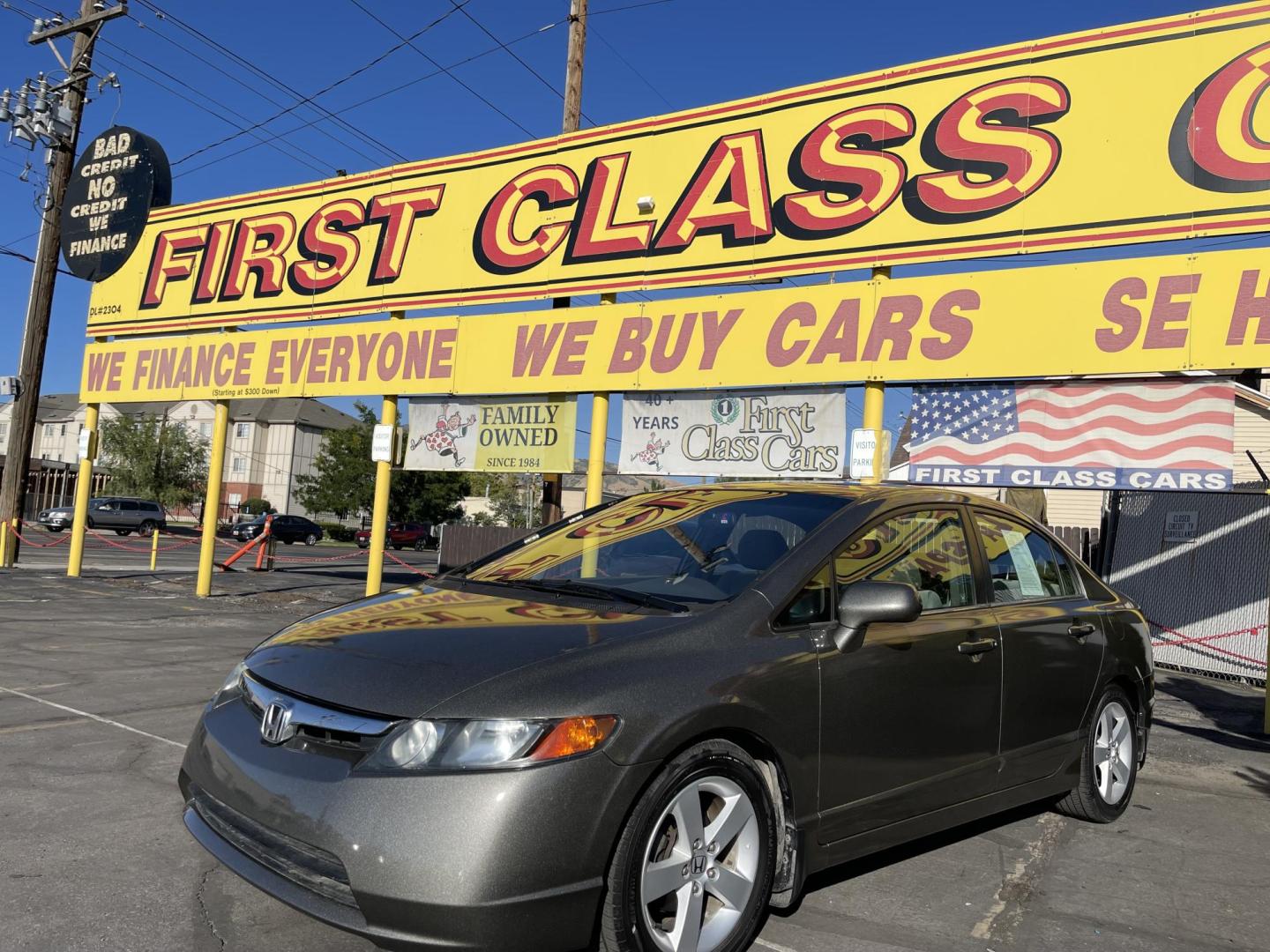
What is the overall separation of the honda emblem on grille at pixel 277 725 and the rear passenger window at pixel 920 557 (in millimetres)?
1975

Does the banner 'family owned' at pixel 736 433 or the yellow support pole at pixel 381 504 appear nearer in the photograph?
the banner 'family owned' at pixel 736 433

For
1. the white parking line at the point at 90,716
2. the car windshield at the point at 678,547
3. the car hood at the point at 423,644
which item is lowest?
the white parking line at the point at 90,716

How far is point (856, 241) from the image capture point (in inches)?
409

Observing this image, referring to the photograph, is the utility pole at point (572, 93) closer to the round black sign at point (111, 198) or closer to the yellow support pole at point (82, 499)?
the round black sign at point (111, 198)

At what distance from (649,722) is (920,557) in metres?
1.76

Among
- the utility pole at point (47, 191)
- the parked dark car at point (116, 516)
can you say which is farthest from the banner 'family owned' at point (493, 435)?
the parked dark car at point (116, 516)

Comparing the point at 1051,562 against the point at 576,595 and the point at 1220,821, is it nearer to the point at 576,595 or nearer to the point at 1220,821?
the point at 1220,821

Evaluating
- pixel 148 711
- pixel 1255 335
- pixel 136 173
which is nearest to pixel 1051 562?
pixel 1255 335

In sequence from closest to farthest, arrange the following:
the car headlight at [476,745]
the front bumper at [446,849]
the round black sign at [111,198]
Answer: the front bumper at [446,849]
the car headlight at [476,745]
the round black sign at [111,198]

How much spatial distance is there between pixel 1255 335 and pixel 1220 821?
4665 millimetres

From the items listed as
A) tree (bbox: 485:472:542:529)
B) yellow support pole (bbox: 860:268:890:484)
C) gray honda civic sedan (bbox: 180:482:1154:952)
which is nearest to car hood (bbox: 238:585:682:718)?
gray honda civic sedan (bbox: 180:482:1154:952)

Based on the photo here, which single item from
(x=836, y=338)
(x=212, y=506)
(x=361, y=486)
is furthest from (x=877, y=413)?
(x=361, y=486)

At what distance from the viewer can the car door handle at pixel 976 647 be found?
4.04 m

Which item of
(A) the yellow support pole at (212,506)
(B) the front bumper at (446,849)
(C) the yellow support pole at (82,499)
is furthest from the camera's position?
(C) the yellow support pole at (82,499)
